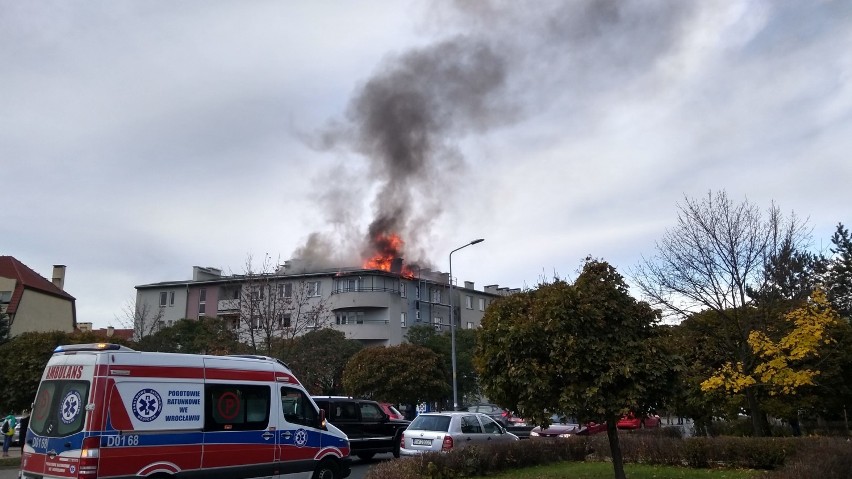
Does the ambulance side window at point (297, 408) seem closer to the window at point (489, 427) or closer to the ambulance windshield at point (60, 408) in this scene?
the ambulance windshield at point (60, 408)

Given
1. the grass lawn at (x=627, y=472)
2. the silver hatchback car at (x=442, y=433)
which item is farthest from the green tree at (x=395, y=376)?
the grass lawn at (x=627, y=472)

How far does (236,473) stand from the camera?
11.1 meters

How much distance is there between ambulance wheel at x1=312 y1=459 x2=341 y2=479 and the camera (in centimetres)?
1288

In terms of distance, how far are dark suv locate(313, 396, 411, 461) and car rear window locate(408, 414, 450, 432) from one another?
2.77m

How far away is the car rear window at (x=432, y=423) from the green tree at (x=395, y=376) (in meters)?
17.1

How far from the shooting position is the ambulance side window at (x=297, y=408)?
1232 cm

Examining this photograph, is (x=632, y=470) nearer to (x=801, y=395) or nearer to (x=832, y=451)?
(x=832, y=451)

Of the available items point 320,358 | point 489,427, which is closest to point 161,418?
point 489,427

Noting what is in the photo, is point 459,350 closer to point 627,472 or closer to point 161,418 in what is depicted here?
point 627,472

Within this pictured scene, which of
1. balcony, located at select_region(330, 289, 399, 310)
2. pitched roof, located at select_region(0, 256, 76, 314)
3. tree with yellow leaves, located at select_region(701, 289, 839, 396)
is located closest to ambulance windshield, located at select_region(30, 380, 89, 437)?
tree with yellow leaves, located at select_region(701, 289, 839, 396)

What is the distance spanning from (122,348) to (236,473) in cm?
303

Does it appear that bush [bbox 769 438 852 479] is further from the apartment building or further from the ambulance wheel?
the apartment building

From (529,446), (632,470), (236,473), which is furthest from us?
(529,446)

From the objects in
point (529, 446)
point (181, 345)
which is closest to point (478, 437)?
point (529, 446)
